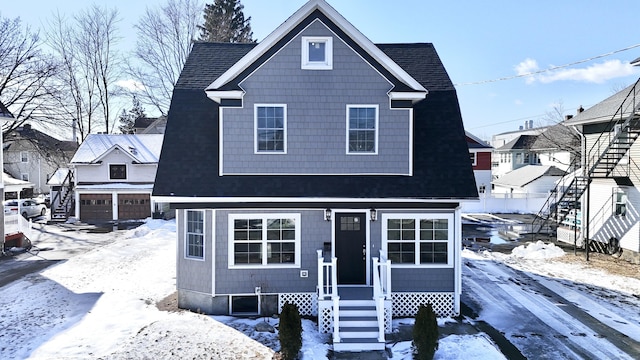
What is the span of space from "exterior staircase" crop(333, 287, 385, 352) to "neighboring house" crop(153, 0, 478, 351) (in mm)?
637

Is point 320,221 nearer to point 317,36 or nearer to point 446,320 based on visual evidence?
point 446,320

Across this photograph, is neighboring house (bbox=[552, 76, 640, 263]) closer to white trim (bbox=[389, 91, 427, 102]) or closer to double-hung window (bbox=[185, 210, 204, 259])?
white trim (bbox=[389, 91, 427, 102])

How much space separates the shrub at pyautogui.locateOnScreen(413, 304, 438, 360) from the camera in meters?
8.07

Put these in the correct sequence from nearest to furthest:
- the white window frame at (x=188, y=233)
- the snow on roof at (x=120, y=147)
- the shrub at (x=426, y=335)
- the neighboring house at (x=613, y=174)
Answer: the shrub at (x=426, y=335) < the white window frame at (x=188, y=233) < the neighboring house at (x=613, y=174) < the snow on roof at (x=120, y=147)

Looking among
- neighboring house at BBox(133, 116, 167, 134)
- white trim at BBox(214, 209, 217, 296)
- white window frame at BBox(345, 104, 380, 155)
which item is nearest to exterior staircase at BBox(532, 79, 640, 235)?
white window frame at BBox(345, 104, 380, 155)

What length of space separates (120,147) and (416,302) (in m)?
26.9

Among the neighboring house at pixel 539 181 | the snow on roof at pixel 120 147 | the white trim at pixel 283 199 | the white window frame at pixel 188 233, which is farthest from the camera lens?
the neighboring house at pixel 539 181

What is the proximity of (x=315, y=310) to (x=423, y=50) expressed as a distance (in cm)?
937

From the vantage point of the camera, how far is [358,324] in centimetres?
929

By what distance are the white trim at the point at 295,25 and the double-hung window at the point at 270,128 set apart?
115cm

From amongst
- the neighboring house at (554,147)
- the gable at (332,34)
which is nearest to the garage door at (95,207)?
the gable at (332,34)

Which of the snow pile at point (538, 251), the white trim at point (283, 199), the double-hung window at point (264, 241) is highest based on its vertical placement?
the white trim at point (283, 199)

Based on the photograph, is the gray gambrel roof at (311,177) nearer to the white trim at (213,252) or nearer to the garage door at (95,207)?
the white trim at (213,252)

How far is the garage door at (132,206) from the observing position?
30.6 m
